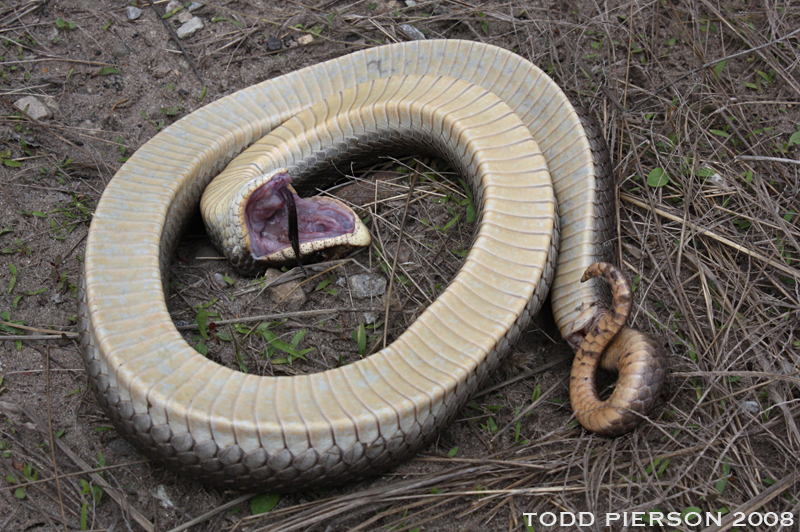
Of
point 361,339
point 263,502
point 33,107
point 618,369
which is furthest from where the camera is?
point 33,107

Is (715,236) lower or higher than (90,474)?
lower

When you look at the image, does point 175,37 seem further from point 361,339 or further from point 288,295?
point 361,339

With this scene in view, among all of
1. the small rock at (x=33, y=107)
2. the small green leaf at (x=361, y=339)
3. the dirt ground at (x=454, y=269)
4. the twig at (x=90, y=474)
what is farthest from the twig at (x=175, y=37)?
the twig at (x=90, y=474)

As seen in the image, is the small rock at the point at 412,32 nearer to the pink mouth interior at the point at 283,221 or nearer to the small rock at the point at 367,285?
the pink mouth interior at the point at 283,221

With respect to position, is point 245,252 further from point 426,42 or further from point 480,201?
point 426,42

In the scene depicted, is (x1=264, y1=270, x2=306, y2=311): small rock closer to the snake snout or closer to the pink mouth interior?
the pink mouth interior

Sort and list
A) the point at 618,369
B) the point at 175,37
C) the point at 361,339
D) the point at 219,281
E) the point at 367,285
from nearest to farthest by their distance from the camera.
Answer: the point at 618,369 < the point at 361,339 < the point at 367,285 < the point at 219,281 < the point at 175,37

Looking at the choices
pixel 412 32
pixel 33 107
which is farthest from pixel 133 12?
pixel 412 32
